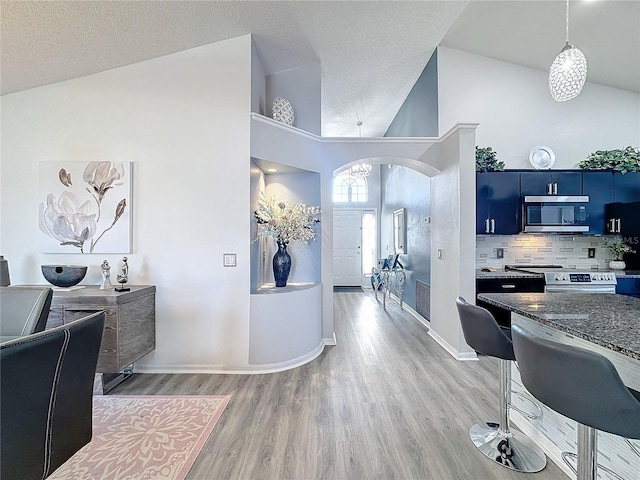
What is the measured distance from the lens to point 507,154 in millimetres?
4148

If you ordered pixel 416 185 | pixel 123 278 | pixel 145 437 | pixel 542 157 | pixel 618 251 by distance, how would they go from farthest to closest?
pixel 416 185 < pixel 542 157 < pixel 618 251 < pixel 123 278 < pixel 145 437

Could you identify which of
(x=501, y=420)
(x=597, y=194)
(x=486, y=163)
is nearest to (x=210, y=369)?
(x=501, y=420)

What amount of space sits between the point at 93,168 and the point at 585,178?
5.73 metres

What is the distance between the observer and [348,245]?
8.44 m

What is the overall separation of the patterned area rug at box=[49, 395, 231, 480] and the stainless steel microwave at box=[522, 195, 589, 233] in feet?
13.0

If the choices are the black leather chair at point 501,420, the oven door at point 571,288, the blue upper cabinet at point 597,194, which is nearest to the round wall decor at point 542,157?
the blue upper cabinet at point 597,194

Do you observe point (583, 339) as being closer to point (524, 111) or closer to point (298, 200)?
point (298, 200)

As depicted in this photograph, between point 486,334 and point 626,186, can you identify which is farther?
point 626,186

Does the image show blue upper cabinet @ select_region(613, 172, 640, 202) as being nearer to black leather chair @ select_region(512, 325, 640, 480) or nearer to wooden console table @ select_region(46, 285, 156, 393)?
black leather chair @ select_region(512, 325, 640, 480)

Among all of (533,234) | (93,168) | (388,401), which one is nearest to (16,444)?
(388,401)

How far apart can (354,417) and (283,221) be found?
1.96 meters

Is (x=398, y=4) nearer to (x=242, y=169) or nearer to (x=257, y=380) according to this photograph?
(x=242, y=169)

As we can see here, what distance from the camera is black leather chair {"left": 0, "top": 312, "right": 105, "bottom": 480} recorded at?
42.3 inches

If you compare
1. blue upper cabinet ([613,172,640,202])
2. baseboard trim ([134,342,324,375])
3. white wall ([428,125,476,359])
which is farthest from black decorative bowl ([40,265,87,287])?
blue upper cabinet ([613,172,640,202])
